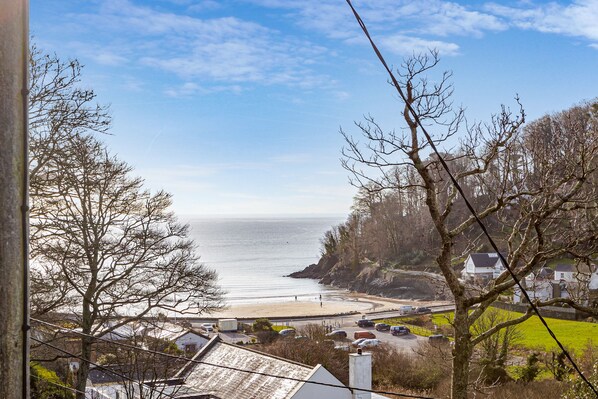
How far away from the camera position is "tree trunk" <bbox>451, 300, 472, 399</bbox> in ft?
34.7

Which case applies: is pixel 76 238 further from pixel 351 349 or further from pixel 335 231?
pixel 335 231

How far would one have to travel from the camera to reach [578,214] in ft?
41.0

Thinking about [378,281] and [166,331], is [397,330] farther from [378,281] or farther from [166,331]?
[378,281]

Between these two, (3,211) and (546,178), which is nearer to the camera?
(3,211)

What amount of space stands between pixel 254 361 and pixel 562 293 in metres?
48.5

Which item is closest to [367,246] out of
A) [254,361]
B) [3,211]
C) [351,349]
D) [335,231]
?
[335,231]

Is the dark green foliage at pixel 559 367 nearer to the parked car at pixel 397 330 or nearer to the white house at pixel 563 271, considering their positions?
the parked car at pixel 397 330

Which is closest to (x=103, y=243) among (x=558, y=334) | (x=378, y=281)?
(x=558, y=334)

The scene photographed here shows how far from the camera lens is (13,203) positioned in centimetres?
290

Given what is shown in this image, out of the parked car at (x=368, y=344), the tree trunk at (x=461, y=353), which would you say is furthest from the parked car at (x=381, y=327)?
the tree trunk at (x=461, y=353)

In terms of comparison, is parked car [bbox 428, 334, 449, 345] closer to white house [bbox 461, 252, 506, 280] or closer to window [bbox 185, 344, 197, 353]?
window [bbox 185, 344, 197, 353]

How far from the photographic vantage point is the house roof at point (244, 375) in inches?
738

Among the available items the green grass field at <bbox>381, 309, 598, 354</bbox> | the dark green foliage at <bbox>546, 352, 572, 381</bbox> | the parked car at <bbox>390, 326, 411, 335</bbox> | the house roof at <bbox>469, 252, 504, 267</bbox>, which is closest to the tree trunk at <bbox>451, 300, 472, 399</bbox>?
the dark green foliage at <bbox>546, 352, 572, 381</bbox>

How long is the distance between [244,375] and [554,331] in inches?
1302
